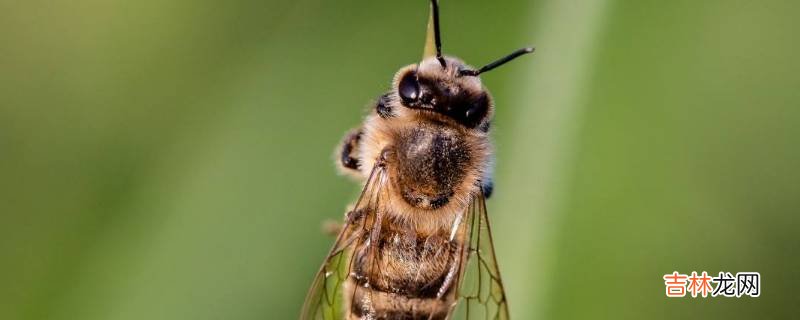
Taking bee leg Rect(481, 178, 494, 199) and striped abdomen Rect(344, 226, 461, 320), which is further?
bee leg Rect(481, 178, 494, 199)

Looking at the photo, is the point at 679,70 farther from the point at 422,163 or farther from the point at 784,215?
the point at 422,163

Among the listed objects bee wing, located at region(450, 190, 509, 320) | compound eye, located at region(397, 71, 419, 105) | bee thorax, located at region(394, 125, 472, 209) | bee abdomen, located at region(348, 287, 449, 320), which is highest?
compound eye, located at region(397, 71, 419, 105)

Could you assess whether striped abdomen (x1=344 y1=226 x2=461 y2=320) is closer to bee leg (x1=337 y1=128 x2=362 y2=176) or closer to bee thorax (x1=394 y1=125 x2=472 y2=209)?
bee thorax (x1=394 y1=125 x2=472 y2=209)

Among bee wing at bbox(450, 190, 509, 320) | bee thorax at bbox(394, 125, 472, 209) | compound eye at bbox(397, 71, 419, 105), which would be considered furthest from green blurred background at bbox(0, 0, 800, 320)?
compound eye at bbox(397, 71, 419, 105)

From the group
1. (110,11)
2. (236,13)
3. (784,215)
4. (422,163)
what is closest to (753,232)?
(784,215)

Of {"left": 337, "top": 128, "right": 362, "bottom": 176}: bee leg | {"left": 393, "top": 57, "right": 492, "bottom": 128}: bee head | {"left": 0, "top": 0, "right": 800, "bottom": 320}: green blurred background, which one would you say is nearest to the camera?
{"left": 393, "top": 57, "right": 492, "bottom": 128}: bee head
